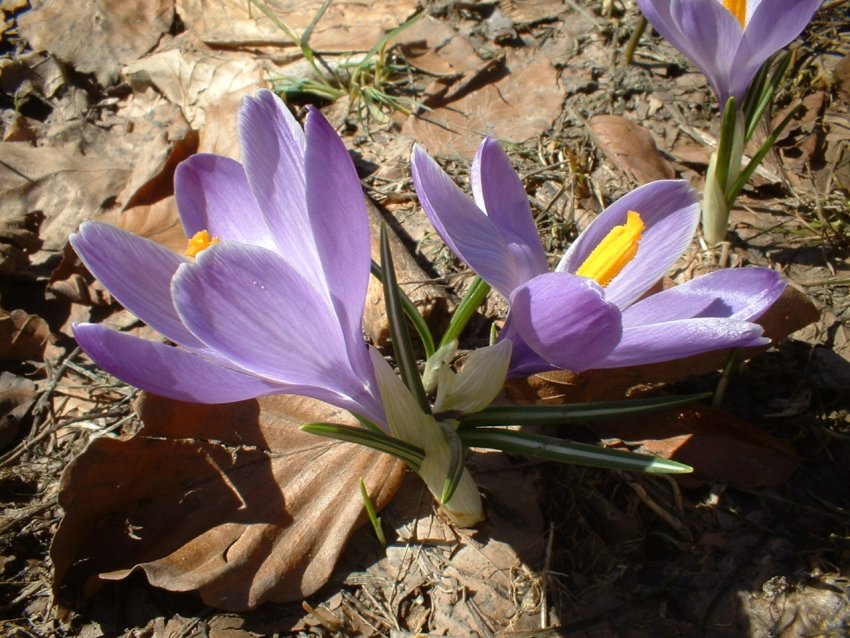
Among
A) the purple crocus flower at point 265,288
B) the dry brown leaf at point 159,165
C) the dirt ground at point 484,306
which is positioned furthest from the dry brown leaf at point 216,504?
the dry brown leaf at point 159,165

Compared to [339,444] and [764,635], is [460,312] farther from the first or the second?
[764,635]

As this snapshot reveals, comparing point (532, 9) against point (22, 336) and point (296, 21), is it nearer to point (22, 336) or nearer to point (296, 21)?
point (296, 21)

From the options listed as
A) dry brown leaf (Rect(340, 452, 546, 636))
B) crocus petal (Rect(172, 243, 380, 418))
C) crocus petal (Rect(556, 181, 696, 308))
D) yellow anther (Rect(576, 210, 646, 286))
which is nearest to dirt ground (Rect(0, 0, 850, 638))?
dry brown leaf (Rect(340, 452, 546, 636))

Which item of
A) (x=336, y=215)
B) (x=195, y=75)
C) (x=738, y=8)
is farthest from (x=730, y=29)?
(x=195, y=75)


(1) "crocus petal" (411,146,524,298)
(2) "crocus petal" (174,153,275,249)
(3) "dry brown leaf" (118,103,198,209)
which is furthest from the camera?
(3) "dry brown leaf" (118,103,198,209)

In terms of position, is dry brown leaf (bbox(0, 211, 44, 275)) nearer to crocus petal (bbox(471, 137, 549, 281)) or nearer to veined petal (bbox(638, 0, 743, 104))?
crocus petal (bbox(471, 137, 549, 281))

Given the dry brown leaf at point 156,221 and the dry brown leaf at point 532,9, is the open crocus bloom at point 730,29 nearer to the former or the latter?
the dry brown leaf at point 532,9
